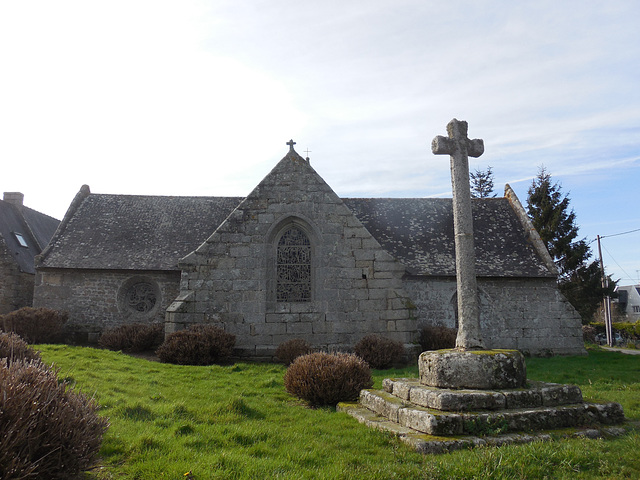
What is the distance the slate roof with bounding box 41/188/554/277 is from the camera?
16.6m

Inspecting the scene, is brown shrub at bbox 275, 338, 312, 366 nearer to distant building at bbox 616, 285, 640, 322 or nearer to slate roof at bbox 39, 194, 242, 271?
slate roof at bbox 39, 194, 242, 271

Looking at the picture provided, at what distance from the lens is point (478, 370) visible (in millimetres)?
6000

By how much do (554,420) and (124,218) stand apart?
57.6 ft

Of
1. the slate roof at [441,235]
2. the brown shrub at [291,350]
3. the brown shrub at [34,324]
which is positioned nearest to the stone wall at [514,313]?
the slate roof at [441,235]

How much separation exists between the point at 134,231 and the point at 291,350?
9908 mm

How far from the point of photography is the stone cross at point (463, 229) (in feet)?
21.9

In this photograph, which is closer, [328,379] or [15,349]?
[15,349]

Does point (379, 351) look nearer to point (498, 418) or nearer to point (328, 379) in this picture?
point (328, 379)

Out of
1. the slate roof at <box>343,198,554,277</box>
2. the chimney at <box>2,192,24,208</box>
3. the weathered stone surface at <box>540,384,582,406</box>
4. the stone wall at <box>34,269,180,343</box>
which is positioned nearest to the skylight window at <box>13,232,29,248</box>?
the chimney at <box>2,192,24,208</box>

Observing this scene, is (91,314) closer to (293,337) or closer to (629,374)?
(293,337)

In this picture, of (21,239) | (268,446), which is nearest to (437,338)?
(268,446)

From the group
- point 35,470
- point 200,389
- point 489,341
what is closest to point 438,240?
point 489,341

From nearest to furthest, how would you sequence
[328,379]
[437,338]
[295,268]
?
[328,379], [295,268], [437,338]

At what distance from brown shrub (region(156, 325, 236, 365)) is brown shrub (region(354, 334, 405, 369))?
11.5 ft
